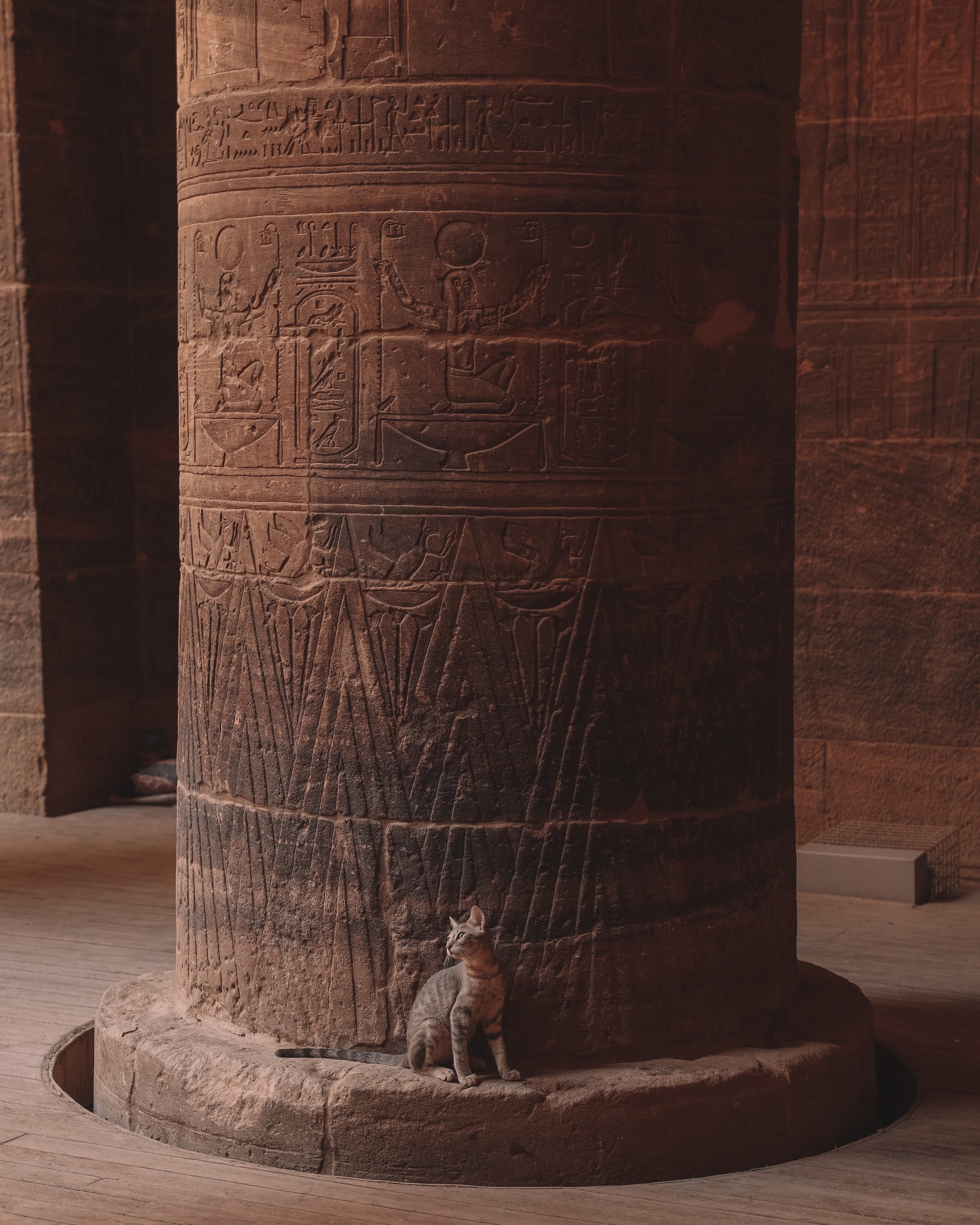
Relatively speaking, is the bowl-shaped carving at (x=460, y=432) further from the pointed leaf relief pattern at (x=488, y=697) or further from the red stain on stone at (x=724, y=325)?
the red stain on stone at (x=724, y=325)

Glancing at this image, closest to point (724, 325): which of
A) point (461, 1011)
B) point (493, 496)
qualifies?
point (493, 496)

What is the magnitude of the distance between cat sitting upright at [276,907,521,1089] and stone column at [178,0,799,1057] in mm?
96

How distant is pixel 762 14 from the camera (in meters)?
4.30

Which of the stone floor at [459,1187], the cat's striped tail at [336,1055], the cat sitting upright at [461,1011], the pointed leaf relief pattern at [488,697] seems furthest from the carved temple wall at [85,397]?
the cat sitting upright at [461,1011]

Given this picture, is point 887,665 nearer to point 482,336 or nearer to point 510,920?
point 510,920

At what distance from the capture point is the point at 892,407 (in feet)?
23.2

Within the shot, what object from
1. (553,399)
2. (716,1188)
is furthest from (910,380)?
(716,1188)

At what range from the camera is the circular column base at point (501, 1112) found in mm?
3947

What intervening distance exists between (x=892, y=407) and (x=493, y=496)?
343cm

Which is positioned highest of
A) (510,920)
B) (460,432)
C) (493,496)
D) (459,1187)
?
(460,432)

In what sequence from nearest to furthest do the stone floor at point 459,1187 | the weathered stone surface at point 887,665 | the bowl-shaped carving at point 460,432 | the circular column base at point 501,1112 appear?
the stone floor at point 459,1187, the circular column base at point 501,1112, the bowl-shaped carving at point 460,432, the weathered stone surface at point 887,665

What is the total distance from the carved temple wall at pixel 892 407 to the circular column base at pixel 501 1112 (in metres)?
2.95

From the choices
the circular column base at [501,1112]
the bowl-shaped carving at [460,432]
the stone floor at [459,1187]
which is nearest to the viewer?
the stone floor at [459,1187]

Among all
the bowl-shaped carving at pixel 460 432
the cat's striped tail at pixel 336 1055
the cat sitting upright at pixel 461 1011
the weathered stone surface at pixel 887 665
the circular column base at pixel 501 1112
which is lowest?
the circular column base at pixel 501 1112
